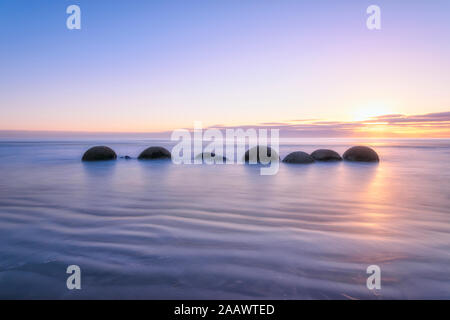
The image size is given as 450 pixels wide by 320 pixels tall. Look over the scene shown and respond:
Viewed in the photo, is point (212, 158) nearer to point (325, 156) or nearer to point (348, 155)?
point (325, 156)

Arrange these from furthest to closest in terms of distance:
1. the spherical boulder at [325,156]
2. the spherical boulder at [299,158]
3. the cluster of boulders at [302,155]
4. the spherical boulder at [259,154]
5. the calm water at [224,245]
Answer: the spherical boulder at [259,154]
the spherical boulder at [325,156]
the cluster of boulders at [302,155]
the spherical boulder at [299,158]
the calm water at [224,245]

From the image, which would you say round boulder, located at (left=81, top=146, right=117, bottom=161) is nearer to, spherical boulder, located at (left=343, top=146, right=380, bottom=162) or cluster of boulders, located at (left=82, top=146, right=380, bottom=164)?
cluster of boulders, located at (left=82, top=146, right=380, bottom=164)

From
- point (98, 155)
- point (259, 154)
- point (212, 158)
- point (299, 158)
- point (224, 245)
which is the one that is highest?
point (98, 155)

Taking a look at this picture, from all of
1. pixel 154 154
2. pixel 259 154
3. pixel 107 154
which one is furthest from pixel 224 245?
pixel 107 154

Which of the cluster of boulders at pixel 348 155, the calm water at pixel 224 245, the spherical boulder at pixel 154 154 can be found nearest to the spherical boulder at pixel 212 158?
the spherical boulder at pixel 154 154

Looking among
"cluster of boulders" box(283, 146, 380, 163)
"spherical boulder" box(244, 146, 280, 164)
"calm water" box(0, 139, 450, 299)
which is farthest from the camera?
"spherical boulder" box(244, 146, 280, 164)

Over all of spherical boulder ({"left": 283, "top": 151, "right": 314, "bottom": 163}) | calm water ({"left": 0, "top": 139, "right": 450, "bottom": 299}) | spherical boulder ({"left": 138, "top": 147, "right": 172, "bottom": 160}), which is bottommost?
calm water ({"left": 0, "top": 139, "right": 450, "bottom": 299})

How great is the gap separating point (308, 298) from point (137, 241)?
2188 mm

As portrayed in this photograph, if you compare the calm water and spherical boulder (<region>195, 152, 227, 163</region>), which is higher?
spherical boulder (<region>195, 152, 227, 163</region>)

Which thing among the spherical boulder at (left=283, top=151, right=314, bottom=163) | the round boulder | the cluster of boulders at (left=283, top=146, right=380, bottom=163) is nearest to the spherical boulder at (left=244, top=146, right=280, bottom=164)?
the cluster of boulders at (left=283, top=146, right=380, bottom=163)

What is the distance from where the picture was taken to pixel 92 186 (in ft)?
25.9

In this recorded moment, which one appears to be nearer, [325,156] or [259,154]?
[325,156]

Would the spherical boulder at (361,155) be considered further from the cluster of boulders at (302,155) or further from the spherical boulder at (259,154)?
the spherical boulder at (259,154)

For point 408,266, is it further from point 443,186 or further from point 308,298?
point 443,186
